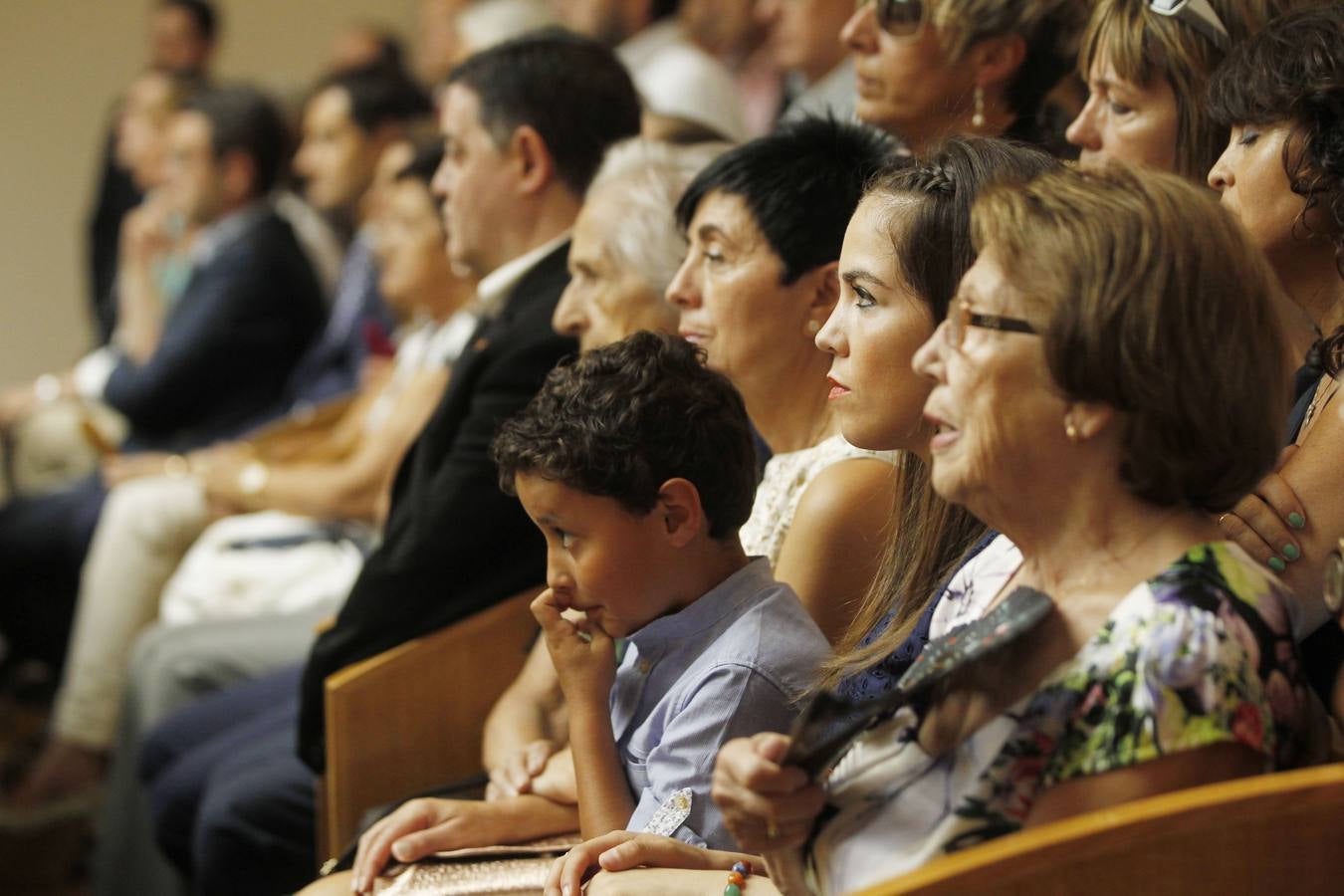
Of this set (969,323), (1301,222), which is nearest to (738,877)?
(969,323)

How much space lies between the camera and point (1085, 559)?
1.26m

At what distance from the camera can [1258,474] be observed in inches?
48.5

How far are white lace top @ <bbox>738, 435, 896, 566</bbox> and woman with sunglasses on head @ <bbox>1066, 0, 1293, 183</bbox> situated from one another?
18.2 inches

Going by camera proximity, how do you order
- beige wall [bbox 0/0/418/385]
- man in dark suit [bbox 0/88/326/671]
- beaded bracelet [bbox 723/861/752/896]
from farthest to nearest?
beige wall [bbox 0/0/418/385]
man in dark suit [bbox 0/88/326/671]
beaded bracelet [bbox 723/861/752/896]

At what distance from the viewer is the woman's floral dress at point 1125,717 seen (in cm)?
116

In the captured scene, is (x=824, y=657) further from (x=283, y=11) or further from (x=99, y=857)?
(x=283, y=11)

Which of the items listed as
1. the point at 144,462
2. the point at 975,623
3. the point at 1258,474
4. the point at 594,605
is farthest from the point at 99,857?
the point at 1258,474

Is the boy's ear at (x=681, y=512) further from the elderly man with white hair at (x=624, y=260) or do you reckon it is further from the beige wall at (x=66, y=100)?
the beige wall at (x=66, y=100)

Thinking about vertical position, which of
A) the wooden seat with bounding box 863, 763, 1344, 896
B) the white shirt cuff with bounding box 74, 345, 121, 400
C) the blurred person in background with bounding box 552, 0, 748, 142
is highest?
the blurred person in background with bounding box 552, 0, 748, 142

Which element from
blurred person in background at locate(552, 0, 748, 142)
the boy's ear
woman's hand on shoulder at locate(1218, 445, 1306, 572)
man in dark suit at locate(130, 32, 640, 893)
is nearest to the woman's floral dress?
woman's hand on shoulder at locate(1218, 445, 1306, 572)

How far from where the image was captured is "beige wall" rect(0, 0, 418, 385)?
6.70 m

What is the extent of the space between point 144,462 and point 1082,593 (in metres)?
3.11

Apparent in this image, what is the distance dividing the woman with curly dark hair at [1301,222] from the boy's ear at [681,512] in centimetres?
52

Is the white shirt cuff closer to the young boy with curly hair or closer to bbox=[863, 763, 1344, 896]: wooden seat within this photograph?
the young boy with curly hair
